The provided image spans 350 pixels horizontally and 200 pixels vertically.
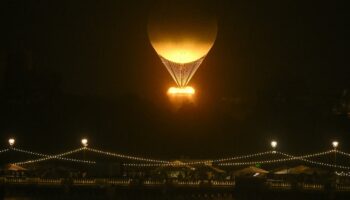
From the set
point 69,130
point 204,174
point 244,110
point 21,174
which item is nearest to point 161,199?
point 204,174

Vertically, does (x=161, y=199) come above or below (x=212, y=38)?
below

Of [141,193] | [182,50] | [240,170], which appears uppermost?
[182,50]

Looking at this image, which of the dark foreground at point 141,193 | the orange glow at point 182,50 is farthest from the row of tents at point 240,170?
the orange glow at point 182,50

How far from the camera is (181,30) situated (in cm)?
5069

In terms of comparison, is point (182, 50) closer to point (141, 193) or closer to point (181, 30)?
point (181, 30)

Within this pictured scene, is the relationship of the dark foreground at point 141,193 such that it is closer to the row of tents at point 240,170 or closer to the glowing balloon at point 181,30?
the row of tents at point 240,170

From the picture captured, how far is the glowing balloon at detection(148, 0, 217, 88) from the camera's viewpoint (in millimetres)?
50812

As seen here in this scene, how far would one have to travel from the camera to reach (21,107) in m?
61.2

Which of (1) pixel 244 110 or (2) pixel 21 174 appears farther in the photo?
(1) pixel 244 110

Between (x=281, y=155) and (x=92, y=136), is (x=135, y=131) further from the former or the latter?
(x=281, y=155)

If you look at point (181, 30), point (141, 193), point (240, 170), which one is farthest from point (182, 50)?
point (141, 193)

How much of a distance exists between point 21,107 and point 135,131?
362 inches

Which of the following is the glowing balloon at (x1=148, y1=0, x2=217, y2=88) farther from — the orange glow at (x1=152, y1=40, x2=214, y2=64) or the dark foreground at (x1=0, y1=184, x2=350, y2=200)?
the dark foreground at (x1=0, y1=184, x2=350, y2=200)

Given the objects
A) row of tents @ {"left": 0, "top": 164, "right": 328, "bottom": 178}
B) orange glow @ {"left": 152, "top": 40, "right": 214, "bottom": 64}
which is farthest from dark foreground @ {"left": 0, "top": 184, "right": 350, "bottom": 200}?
orange glow @ {"left": 152, "top": 40, "right": 214, "bottom": 64}
